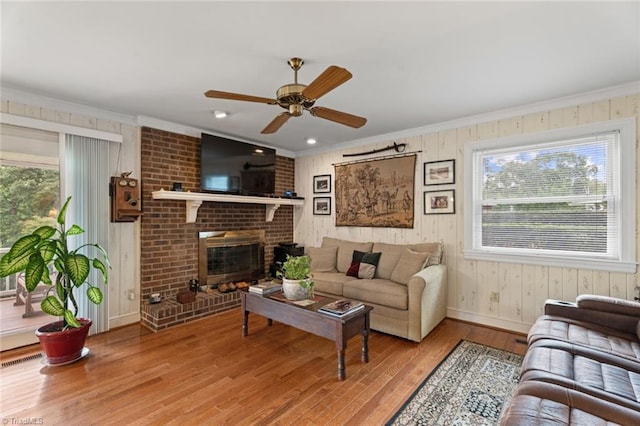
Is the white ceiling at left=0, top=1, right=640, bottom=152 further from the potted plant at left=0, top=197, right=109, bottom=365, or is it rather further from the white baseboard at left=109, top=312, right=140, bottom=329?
the white baseboard at left=109, top=312, right=140, bottom=329

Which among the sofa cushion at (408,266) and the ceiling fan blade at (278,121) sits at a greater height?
the ceiling fan blade at (278,121)

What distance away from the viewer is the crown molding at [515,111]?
2.77m

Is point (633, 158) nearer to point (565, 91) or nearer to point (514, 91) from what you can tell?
point (565, 91)

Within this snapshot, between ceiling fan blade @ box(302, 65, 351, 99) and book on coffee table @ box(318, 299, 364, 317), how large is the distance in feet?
5.51

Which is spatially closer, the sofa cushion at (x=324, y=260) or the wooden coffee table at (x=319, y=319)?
the wooden coffee table at (x=319, y=319)

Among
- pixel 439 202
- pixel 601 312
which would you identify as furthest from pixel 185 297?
pixel 601 312

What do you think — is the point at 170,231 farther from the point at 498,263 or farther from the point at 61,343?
the point at 498,263

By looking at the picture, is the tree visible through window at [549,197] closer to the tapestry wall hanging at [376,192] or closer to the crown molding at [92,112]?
the tapestry wall hanging at [376,192]

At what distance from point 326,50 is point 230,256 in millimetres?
3349

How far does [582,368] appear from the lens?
64.8 inches

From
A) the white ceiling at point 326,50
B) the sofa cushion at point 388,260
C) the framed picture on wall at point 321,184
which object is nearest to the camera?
the white ceiling at point 326,50

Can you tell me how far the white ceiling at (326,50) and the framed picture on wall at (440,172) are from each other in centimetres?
78

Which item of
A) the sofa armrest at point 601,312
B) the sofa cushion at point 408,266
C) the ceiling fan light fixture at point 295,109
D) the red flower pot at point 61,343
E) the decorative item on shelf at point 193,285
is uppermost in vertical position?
the ceiling fan light fixture at point 295,109

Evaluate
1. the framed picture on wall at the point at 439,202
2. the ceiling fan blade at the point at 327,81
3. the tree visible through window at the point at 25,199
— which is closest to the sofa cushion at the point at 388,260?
the framed picture on wall at the point at 439,202
